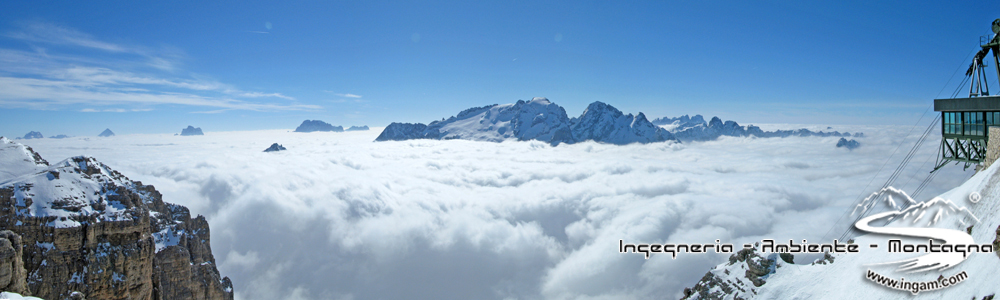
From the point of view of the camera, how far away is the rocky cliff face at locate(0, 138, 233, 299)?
24266mm

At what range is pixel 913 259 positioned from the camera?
20.9 metres

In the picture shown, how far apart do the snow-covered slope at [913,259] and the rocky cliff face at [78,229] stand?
49137mm

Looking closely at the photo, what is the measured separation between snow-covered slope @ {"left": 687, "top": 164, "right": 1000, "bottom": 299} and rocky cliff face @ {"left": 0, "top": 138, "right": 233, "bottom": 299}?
49137 mm

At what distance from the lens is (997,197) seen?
733 inches

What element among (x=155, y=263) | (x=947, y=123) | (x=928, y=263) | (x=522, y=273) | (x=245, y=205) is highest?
(x=947, y=123)

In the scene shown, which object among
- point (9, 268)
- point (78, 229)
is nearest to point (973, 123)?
point (9, 268)

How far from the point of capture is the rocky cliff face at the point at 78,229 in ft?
79.6

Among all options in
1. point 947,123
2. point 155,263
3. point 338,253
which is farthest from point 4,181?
point 338,253

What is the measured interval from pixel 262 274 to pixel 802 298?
152125 millimetres

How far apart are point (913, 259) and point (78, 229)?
5256 centimetres

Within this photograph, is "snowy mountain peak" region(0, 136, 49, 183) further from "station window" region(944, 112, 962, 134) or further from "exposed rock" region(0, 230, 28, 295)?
"station window" region(944, 112, 962, 134)

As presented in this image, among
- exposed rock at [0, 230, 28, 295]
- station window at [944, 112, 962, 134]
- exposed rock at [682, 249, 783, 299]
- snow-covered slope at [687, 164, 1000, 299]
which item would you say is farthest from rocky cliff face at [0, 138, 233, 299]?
station window at [944, 112, 962, 134]

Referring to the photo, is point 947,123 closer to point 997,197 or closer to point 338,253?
point 997,197

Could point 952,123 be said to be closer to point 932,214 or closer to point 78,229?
point 932,214
